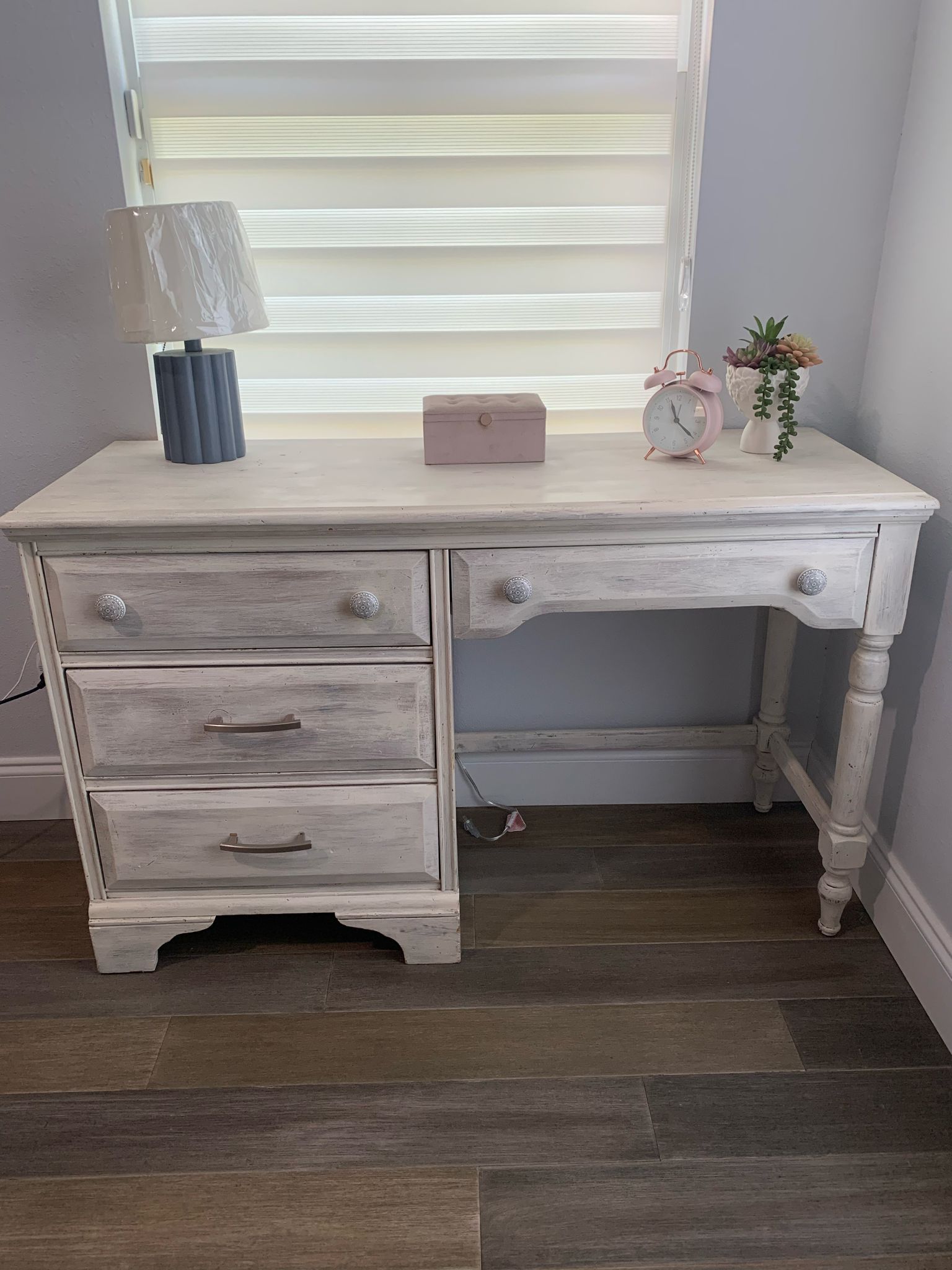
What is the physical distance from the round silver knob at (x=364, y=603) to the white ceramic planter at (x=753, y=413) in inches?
29.0

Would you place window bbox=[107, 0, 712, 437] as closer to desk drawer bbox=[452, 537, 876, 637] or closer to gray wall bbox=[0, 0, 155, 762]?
gray wall bbox=[0, 0, 155, 762]

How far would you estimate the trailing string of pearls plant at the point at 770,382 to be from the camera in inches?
63.7

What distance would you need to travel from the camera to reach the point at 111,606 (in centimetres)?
143

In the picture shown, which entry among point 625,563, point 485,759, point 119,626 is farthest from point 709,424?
point 119,626

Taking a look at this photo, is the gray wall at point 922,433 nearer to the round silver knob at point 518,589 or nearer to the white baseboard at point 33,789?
the round silver knob at point 518,589

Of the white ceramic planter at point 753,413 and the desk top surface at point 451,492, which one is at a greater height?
the white ceramic planter at point 753,413

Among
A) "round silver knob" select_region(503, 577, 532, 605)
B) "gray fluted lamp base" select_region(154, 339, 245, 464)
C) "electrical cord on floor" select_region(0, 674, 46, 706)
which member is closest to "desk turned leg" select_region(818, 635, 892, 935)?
"round silver knob" select_region(503, 577, 532, 605)

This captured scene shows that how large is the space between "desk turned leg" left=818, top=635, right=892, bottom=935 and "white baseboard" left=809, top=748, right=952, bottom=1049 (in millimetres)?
73

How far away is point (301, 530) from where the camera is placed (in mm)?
1405

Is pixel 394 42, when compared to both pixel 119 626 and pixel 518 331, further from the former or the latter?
pixel 119 626

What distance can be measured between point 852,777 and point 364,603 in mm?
874

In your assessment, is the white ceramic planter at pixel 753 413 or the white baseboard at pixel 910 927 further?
the white ceramic planter at pixel 753 413

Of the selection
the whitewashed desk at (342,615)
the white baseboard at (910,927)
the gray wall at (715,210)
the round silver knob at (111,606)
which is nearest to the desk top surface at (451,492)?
the whitewashed desk at (342,615)

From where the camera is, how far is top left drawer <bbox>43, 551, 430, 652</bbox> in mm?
1431
